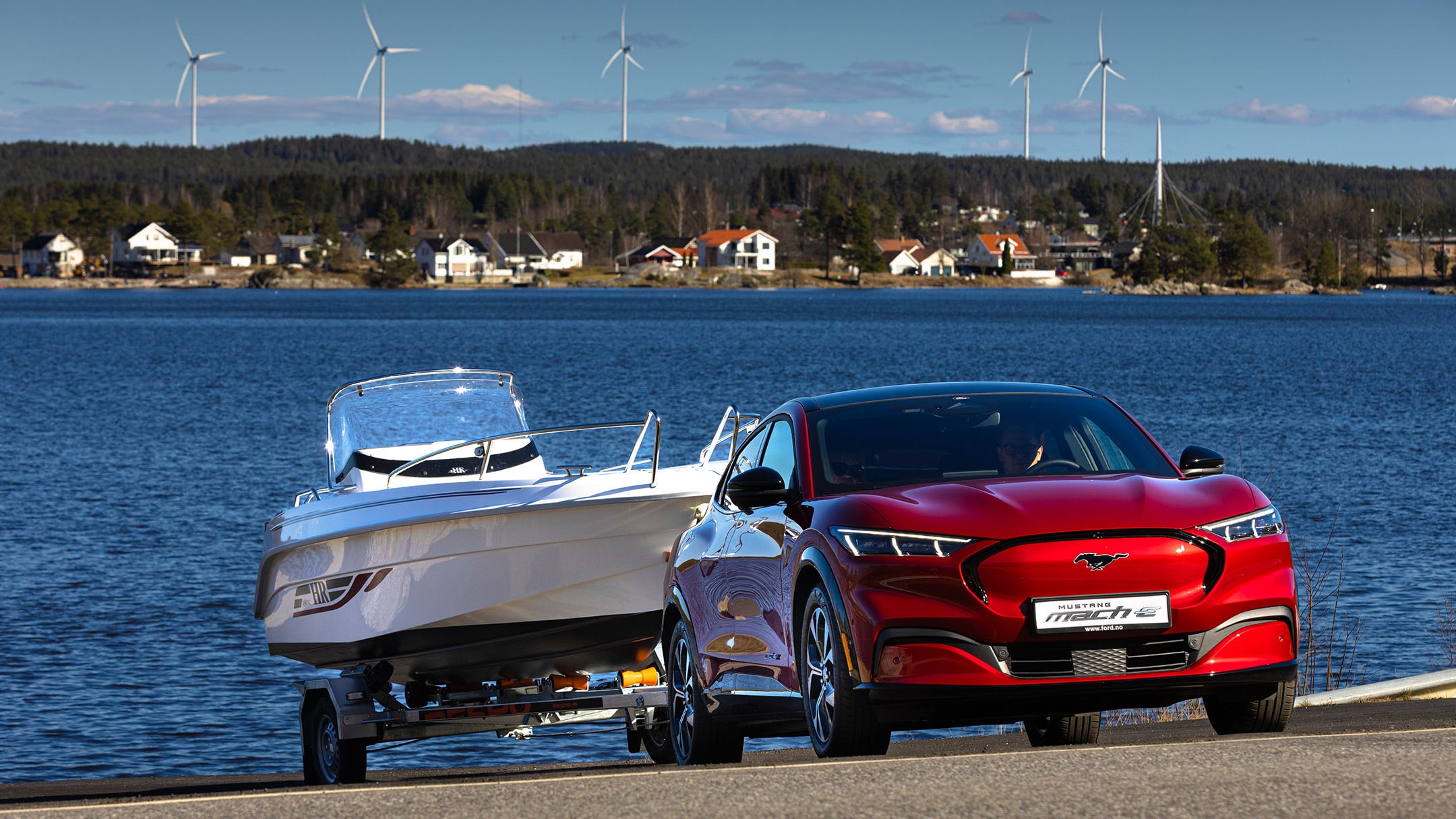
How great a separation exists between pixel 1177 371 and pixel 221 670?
64290mm

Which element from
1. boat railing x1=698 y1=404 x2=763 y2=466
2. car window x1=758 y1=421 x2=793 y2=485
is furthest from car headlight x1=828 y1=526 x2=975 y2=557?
boat railing x1=698 y1=404 x2=763 y2=466

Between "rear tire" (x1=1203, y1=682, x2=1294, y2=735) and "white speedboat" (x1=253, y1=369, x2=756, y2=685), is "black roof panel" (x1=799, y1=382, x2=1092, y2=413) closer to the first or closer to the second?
"rear tire" (x1=1203, y1=682, x2=1294, y2=735)

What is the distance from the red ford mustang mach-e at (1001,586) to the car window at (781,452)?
54 millimetres

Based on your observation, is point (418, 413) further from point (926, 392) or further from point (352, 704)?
point (926, 392)

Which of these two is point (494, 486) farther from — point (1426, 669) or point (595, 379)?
point (595, 379)

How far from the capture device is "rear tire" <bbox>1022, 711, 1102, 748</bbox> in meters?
9.45

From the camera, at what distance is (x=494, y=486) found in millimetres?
11180

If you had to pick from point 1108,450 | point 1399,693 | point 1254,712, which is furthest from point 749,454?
point 1399,693

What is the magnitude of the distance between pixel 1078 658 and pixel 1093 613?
210 millimetres

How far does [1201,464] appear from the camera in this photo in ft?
26.0

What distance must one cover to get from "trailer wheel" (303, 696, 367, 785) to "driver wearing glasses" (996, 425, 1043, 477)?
15.2 feet

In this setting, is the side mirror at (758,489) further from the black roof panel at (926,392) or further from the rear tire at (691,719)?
the rear tire at (691,719)

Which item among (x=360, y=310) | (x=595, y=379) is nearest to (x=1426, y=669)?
(x=595, y=379)

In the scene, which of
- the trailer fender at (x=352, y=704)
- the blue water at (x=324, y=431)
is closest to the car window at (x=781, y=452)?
the trailer fender at (x=352, y=704)
